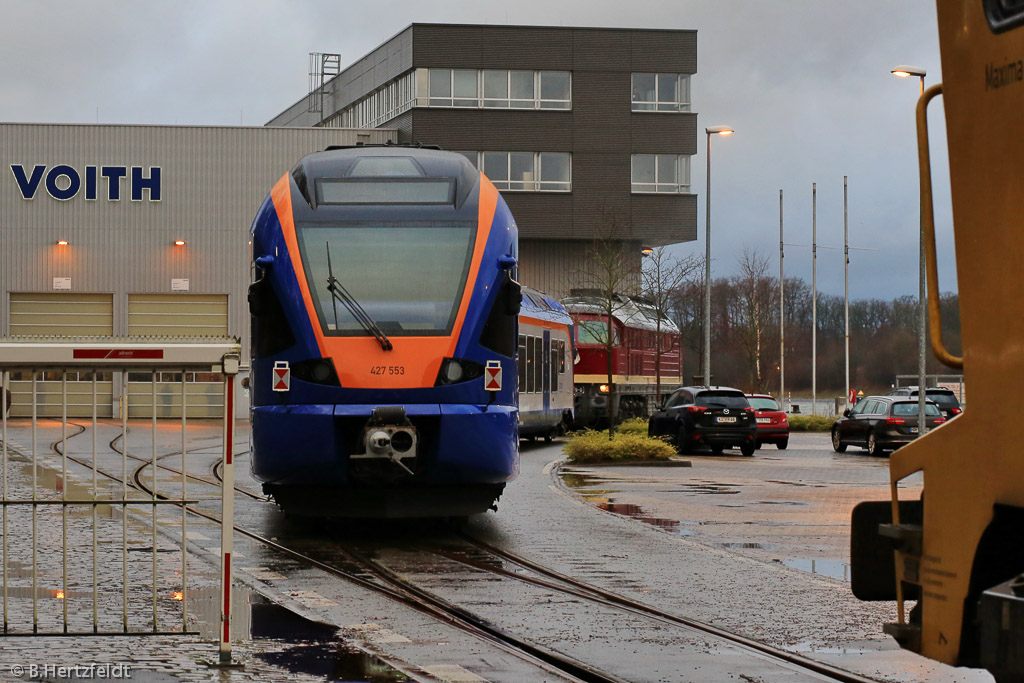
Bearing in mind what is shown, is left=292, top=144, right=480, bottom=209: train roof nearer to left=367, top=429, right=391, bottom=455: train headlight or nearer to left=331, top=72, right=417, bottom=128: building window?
left=367, top=429, right=391, bottom=455: train headlight

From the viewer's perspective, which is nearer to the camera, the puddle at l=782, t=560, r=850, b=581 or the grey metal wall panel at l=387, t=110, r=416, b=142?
the puddle at l=782, t=560, r=850, b=581

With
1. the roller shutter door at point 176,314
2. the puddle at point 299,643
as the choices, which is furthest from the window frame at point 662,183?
the puddle at point 299,643

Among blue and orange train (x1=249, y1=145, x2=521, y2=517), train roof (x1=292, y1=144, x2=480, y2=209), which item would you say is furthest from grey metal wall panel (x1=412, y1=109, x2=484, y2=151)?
blue and orange train (x1=249, y1=145, x2=521, y2=517)

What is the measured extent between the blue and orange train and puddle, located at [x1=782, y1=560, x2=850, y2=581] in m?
2.76

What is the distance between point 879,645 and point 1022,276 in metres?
4.37

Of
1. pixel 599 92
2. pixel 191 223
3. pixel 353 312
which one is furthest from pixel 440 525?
pixel 599 92

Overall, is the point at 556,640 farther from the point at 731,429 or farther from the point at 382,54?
the point at 382,54

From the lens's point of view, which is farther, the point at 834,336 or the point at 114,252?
the point at 834,336

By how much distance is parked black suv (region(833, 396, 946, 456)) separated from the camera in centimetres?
3351

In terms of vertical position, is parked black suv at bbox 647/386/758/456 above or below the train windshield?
A: below

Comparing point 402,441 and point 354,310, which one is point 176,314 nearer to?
point 354,310

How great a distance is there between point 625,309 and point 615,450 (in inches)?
689

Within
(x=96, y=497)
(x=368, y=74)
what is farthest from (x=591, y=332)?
(x=96, y=497)

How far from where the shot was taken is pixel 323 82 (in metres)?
70.0
